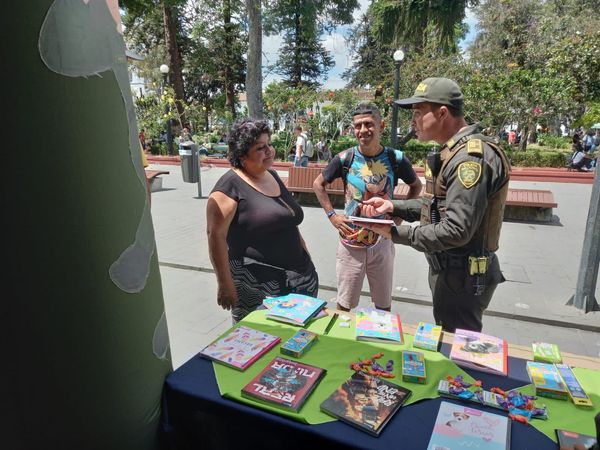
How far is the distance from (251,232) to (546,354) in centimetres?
154

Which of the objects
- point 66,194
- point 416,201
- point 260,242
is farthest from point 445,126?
point 66,194

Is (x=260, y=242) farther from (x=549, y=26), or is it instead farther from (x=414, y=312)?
(x=549, y=26)

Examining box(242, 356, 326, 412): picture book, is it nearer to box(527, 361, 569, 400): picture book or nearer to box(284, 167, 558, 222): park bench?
box(527, 361, 569, 400): picture book

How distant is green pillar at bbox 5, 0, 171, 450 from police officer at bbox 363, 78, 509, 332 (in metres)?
1.31

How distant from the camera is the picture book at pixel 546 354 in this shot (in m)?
1.62

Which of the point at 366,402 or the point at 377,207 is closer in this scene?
the point at 366,402

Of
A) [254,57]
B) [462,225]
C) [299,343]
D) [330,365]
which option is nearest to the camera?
[330,365]

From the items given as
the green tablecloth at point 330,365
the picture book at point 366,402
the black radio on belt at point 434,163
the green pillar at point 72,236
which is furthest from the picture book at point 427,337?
the green pillar at point 72,236

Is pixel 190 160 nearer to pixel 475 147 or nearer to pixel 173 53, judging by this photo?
pixel 475 147

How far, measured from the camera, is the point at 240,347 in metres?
1.73

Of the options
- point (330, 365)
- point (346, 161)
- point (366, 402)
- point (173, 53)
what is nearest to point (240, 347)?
point (330, 365)

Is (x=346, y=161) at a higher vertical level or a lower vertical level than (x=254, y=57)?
lower

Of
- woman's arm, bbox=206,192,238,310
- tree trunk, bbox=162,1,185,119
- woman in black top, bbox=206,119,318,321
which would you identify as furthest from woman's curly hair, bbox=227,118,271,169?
tree trunk, bbox=162,1,185,119

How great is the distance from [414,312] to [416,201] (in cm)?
193
